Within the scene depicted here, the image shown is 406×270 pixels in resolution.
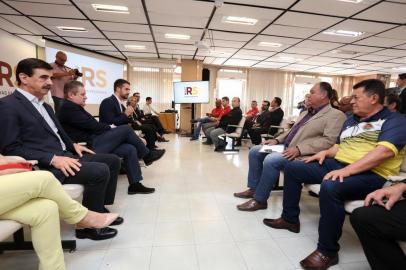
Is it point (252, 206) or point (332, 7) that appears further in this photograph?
point (332, 7)

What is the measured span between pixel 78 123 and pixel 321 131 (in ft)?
7.39

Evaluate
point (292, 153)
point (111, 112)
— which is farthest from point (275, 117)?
point (111, 112)

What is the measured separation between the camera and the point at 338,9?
330cm

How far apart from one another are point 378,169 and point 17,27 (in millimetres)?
6211

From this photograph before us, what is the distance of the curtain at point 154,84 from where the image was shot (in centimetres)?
872

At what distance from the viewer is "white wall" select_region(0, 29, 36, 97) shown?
495 centimetres

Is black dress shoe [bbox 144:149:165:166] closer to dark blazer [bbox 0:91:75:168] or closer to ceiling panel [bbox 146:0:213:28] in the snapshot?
dark blazer [bbox 0:91:75:168]

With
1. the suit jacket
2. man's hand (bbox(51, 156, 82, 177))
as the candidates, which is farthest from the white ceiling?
man's hand (bbox(51, 156, 82, 177))

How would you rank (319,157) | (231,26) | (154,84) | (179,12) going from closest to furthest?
(319,157) → (179,12) → (231,26) → (154,84)

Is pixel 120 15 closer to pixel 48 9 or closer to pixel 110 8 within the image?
pixel 110 8

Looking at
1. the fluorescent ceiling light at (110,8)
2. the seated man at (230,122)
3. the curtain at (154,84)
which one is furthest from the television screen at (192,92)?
the fluorescent ceiling light at (110,8)

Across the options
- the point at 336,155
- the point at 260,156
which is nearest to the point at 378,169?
the point at 336,155

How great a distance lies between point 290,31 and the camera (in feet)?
14.4

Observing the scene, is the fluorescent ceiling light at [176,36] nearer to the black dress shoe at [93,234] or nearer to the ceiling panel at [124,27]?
the ceiling panel at [124,27]
